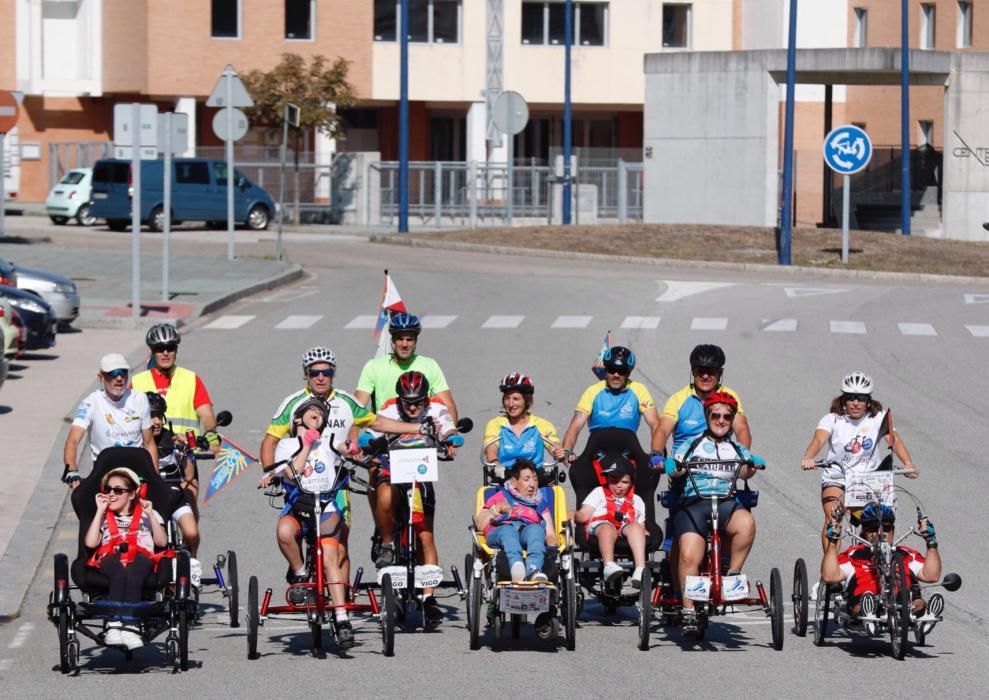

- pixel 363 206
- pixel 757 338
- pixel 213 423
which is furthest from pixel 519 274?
pixel 213 423

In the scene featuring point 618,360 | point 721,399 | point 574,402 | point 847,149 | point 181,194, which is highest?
point 847,149

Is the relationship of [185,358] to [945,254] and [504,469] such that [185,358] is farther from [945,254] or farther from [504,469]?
[945,254]

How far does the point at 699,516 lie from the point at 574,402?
30.0ft

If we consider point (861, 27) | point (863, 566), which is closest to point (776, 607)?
point (863, 566)

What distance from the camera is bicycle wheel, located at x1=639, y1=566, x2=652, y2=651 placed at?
1011cm

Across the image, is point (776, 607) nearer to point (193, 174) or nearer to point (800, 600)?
point (800, 600)

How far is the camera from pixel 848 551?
10.5m

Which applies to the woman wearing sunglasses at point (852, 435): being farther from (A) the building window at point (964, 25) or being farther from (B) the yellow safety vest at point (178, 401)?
Answer: (A) the building window at point (964, 25)

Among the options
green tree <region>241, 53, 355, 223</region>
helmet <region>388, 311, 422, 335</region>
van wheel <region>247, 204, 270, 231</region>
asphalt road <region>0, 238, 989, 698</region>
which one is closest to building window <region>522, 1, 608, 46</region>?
green tree <region>241, 53, 355, 223</region>

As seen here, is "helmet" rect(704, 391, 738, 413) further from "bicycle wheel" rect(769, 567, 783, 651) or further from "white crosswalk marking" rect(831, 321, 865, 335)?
"white crosswalk marking" rect(831, 321, 865, 335)

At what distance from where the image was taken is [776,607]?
10180mm

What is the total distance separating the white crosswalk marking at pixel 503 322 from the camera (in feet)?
85.8

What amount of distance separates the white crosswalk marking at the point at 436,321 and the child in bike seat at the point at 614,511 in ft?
49.2

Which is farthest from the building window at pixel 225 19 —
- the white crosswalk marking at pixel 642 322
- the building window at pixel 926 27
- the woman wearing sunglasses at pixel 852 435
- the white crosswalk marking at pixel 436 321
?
the woman wearing sunglasses at pixel 852 435
